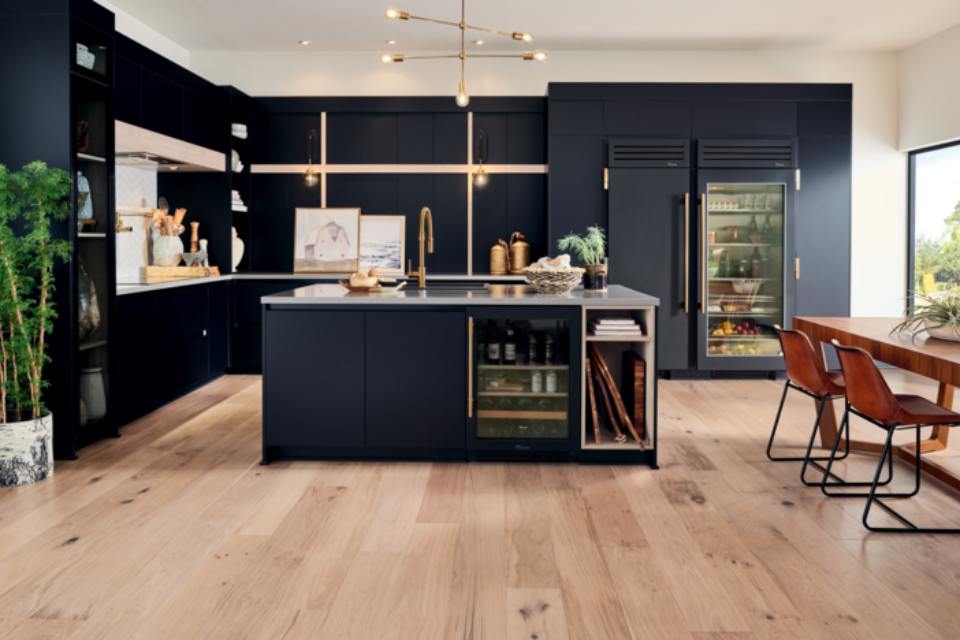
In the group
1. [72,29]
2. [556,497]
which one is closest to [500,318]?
[556,497]

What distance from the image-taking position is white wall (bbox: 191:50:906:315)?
7.68 m

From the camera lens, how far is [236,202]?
7348mm

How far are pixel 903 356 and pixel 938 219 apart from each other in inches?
170

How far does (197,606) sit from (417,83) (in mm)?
5849

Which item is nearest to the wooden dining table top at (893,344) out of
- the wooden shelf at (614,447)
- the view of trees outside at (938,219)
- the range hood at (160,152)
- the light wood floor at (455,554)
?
the light wood floor at (455,554)

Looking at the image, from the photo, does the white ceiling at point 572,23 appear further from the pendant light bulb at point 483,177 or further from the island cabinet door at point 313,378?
the island cabinet door at point 313,378

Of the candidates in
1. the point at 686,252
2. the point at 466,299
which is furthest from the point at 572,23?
the point at 466,299

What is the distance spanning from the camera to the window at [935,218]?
718 cm

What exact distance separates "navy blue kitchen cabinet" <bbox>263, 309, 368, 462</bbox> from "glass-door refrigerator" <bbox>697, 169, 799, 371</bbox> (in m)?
3.74

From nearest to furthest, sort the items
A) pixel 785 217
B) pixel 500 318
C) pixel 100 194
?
pixel 500 318, pixel 100 194, pixel 785 217

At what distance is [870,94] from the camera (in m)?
7.70

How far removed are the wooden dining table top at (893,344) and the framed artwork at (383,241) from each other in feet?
12.1

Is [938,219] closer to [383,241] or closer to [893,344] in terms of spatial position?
[893,344]

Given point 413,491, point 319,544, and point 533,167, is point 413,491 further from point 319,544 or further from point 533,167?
point 533,167
